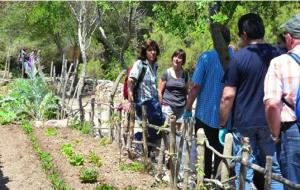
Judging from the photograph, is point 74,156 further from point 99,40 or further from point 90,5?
point 99,40

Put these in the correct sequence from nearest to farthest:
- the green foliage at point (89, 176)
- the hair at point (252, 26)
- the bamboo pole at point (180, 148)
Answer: the hair at point (252, 26) < the bamboo pole at point (180, 148) < the green foliage at point (89, 176)

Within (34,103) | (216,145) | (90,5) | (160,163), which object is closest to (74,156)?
(160,163)

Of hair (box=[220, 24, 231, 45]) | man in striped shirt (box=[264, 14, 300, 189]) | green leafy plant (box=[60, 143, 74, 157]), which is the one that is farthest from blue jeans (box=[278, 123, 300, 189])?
green leafy plant (box=[60, 143, 74, 157])

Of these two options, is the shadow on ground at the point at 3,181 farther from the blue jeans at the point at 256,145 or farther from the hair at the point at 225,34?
the blue jeans at the point at 256,145

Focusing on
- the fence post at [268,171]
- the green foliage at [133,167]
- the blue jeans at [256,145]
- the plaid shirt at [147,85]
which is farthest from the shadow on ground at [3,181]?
the fence post at [268,171]

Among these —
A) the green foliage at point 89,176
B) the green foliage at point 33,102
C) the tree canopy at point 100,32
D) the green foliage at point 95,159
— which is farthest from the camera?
the tree canopy at point 100,32

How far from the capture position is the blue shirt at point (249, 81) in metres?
4.05

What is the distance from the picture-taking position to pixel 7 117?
37.1 feet

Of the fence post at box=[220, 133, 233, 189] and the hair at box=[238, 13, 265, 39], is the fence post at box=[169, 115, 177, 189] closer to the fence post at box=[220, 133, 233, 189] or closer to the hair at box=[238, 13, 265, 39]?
the fence post at box=[220, 133, 233, 189]

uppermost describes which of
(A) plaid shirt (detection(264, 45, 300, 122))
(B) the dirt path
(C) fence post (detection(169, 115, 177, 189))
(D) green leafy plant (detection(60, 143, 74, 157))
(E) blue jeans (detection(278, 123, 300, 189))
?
(A) plaid shirt (detection(264, 45, 300, 122))

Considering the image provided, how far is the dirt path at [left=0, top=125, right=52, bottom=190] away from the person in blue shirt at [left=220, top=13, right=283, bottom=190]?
9.72ft

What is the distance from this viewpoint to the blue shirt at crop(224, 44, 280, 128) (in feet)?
13.3

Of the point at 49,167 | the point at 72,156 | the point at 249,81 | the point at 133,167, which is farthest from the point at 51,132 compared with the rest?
the point at 249,81

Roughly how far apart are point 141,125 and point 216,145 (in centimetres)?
176
